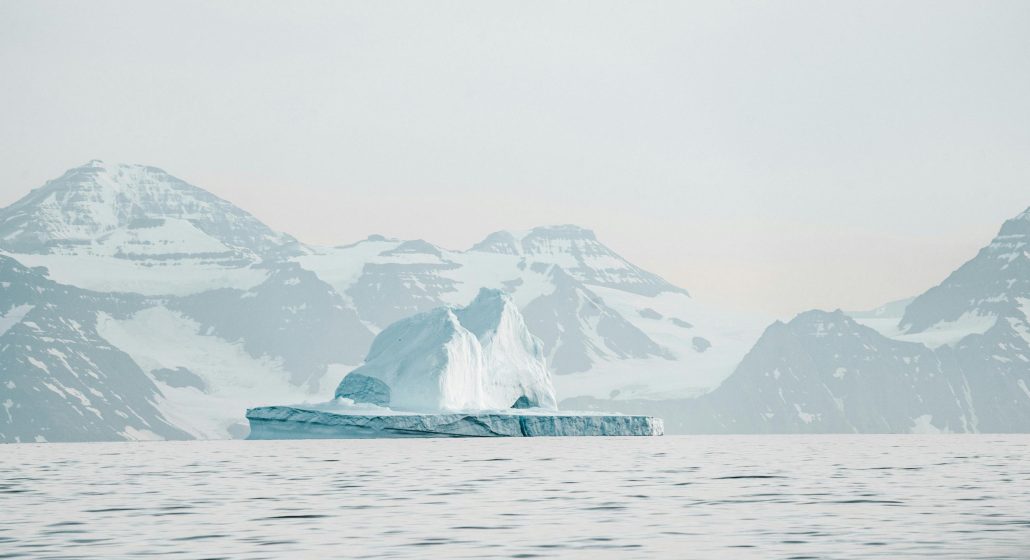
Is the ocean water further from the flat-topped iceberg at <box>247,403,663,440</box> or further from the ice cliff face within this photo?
the ice cliff face

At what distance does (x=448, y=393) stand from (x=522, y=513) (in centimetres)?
7144

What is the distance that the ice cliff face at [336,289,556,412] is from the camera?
10581 centimetres

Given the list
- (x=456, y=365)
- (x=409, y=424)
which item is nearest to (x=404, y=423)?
(x=409, y=424)

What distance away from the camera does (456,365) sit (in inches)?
4227

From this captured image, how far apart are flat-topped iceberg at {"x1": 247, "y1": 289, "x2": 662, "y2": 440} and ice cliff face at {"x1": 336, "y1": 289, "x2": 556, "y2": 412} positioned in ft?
0.23

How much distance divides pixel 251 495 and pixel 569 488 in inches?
353

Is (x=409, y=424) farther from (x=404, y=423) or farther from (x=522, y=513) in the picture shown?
(x=522, y=513)

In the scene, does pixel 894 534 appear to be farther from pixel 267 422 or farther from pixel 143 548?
pixel 267 422

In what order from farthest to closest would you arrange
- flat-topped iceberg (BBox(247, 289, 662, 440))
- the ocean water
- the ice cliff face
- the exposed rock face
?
1. the ice cliff face
2. flat-topped iceberg (BBox(247, 289, 662, 440))
3. the exposed rock face
4. the ocean water

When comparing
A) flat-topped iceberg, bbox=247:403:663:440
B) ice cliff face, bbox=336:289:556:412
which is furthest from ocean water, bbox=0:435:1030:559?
ice cliff face, bbox=336:289:556:412

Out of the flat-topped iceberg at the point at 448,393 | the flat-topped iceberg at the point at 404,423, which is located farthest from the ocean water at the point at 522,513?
the flat-topped iceberg at the point at 448,393

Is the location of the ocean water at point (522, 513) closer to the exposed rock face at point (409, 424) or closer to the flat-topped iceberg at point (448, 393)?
the exposed rock face at point (409, 424)

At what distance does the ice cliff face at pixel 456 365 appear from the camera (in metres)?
106

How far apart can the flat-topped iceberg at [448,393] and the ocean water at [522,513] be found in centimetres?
4026
